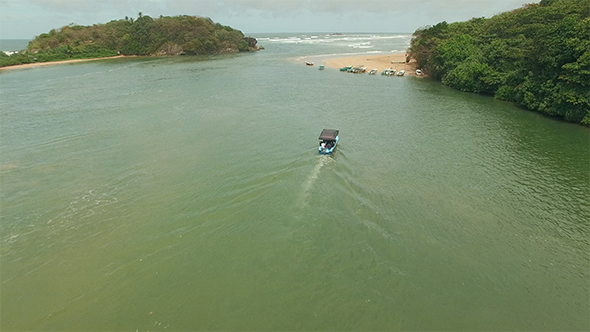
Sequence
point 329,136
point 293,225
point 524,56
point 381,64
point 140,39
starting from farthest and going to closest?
point 140,39 → point 381,64 → point 524,56 → point 329,136 → point 293,225

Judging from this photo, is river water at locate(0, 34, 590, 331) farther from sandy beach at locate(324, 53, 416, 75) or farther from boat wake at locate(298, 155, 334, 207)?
sandy beach at locate(324, 53, 416, 75)

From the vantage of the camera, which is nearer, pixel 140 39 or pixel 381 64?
pixel 381 64

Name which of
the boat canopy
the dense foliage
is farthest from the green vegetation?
the boat canopy

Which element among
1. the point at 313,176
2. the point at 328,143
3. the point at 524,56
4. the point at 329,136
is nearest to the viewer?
the point at 313,176

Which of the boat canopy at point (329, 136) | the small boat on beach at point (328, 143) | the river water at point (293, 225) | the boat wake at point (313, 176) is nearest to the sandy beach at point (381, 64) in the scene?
the river water at point (293, 225)

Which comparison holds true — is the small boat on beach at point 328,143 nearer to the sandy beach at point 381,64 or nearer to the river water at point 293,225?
the river water at point 293,225

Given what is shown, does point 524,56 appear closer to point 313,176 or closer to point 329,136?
point 329,136

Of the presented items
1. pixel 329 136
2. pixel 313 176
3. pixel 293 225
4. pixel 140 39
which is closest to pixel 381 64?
pixel 329 136

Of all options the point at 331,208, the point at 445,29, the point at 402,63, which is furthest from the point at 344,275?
the point at 402,63

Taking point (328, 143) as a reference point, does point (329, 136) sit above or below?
above
